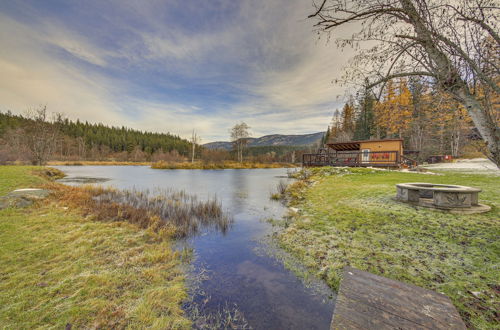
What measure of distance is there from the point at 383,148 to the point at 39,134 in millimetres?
37039

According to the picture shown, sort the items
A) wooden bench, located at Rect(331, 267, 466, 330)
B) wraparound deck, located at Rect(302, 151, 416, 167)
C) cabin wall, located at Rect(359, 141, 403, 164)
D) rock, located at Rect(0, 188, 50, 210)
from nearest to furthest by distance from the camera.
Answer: wooden bench, located at Rect(331, 267, 466, 330) < rock, located at Rect(0, 188, 50, 210) < wraparound deck, located at Rect(302, 151, 416, 167) < cabin wall, located at Rect(359, 141, 403, 164)

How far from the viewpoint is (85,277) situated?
2.92m

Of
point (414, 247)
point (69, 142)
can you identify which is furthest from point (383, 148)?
point (69, 142)

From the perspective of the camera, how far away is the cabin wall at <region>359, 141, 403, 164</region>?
61.0 feet

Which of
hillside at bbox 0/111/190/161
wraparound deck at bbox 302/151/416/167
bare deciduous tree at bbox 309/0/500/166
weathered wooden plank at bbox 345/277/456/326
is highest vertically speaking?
hillside at bbox 0/111/190/161

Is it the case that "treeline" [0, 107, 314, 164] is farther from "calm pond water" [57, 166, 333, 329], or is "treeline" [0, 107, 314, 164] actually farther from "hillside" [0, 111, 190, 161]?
"calm pond water" [57, 166, 333, 329]

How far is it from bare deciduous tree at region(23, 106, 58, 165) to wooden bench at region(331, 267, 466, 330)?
29.1m

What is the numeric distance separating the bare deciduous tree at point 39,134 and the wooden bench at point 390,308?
2908 cm

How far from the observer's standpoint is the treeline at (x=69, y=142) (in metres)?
19.8

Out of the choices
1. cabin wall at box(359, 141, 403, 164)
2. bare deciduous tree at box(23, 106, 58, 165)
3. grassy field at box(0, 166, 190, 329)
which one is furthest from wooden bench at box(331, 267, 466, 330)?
bare deciduous tree at box(23, 106, 58, 165)

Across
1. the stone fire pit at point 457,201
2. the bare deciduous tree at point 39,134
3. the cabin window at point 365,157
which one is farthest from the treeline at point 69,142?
the cabin window at point 365,157

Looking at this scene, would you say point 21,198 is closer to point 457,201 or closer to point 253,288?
point 253,288

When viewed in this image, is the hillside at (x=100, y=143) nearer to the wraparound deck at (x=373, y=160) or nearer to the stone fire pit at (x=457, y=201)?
the wraparound deck at (x=373, y=160)

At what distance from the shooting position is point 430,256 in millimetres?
3393
